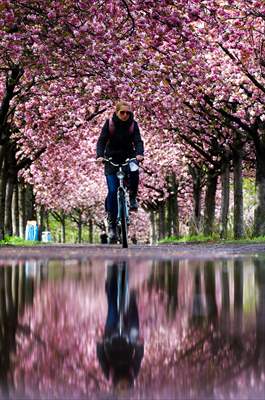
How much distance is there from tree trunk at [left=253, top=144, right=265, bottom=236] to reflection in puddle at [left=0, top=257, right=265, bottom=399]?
873 inches

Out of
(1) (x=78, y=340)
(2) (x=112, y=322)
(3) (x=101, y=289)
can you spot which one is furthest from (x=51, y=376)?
(3) (x=101, y=289)

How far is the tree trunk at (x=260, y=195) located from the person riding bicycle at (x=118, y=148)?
574 inches

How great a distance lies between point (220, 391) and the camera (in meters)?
2.16

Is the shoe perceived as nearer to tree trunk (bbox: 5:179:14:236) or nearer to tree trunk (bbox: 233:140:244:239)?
tree trunk (bbox: 233:140:244:239)

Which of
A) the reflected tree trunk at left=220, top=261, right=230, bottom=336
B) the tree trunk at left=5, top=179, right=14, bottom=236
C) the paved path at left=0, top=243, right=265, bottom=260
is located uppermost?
the tree trunk at left=5, top=179, right=14, bottom=236

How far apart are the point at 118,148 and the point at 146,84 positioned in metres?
6.46

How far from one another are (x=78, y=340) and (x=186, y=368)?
761 mm

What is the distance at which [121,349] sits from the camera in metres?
2.98

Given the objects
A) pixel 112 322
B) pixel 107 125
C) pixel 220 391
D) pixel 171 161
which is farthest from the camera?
pixel 171 161

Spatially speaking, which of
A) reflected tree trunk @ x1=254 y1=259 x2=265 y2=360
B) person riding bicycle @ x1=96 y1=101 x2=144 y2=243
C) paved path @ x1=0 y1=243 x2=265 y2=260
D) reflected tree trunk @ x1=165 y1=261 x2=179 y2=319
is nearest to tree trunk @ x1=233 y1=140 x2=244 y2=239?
paved path @ x1=0 y1=243 x2=265 y2=260

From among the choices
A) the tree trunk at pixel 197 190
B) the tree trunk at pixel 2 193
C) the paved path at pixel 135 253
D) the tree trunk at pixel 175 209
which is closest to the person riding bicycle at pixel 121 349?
the paved path at pixel 135 253

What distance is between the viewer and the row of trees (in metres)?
14.3

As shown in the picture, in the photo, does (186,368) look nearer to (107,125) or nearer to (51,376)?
(51,376)

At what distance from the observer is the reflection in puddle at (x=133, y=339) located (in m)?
2.28
